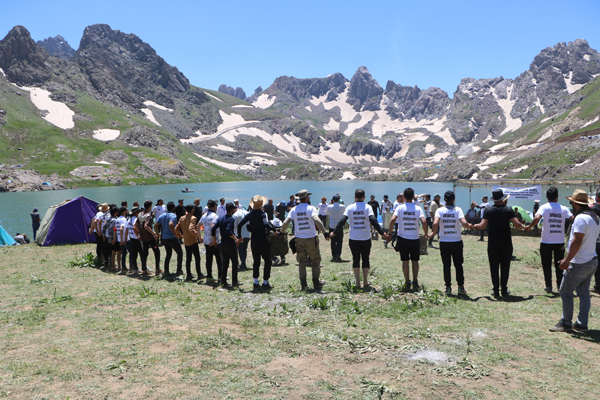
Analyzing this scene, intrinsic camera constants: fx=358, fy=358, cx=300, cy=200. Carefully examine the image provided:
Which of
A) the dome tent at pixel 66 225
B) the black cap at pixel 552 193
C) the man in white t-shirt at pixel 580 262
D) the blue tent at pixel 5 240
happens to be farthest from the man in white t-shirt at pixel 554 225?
the blue tent at pixel 5 240

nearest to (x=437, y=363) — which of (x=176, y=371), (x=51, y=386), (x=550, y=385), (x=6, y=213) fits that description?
(x=550, y=385)

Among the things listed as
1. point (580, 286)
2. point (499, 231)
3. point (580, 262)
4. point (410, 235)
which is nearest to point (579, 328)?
point (580, 286)

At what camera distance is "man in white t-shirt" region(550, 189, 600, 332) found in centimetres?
703

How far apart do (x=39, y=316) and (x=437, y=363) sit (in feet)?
30.9

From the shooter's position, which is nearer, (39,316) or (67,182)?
(39,316)

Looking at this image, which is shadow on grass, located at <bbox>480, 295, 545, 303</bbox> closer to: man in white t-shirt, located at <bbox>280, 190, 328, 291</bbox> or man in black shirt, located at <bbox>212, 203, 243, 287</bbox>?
man in white t-shirt, located at <bbox>280, 190, 328, 291</bbox>

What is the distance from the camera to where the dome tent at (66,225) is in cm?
2296

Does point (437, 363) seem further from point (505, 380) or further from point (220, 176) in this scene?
point (220, 176)

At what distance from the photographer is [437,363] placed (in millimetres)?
6172

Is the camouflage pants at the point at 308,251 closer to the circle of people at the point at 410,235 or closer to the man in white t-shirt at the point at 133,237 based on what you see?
the circle of people at the point at 410,235

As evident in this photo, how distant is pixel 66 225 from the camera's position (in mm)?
23422

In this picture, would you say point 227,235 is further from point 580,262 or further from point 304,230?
point 580,262

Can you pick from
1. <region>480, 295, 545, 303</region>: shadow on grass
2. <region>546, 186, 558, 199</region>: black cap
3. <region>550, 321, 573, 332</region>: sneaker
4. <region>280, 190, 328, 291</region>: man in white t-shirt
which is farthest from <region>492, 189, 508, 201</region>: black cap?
<region>280, 190, 328, 291</region>: man in white t-shirt

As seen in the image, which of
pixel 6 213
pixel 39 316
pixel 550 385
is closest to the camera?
pixel 550 385
